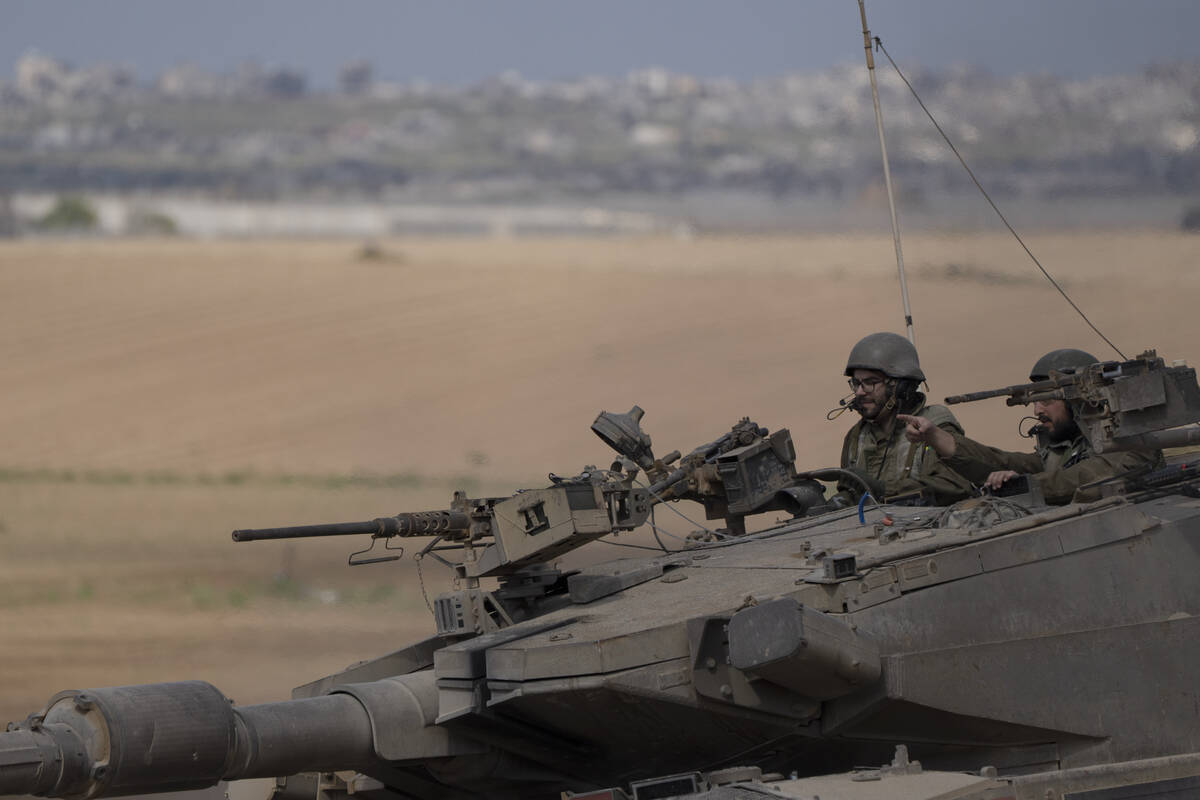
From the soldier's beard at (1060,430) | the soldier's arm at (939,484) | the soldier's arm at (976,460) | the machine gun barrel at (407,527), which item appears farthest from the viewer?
the soldier's beard at (1060,430)

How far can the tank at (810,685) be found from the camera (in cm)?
865

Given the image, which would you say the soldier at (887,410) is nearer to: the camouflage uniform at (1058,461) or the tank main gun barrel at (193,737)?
the camouflage uniform at (1058,461)

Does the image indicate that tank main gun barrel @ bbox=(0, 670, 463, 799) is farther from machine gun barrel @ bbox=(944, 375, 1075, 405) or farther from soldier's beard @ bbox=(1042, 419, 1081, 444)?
soldier's beard @ bbox=(1042, 419, 1081, 444)

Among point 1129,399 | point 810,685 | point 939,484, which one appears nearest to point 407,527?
point 810,685

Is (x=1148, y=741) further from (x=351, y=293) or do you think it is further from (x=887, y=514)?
(x=351, y=293)

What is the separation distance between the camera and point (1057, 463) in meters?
12.3

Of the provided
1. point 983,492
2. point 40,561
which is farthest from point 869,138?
point 983,492

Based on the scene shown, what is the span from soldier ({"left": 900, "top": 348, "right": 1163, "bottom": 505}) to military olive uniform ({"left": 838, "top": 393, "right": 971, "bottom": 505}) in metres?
0.13

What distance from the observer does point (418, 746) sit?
957 cm

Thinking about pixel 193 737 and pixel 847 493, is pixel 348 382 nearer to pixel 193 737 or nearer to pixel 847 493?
pixel 847 493

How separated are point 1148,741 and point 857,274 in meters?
30.4

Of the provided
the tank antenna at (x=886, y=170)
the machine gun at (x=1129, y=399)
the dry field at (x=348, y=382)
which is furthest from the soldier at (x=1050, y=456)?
the dry field at (x=348, y=382)

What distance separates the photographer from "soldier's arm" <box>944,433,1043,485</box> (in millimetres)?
11484

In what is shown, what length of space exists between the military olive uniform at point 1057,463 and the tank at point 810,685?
22.4 inches
